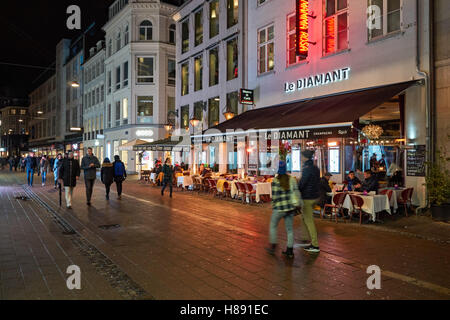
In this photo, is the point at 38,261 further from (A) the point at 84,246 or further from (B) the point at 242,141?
(B) the point at 242,141

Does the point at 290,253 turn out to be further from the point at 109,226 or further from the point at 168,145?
the point at 168,145

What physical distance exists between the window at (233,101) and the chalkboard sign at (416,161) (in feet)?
35.2

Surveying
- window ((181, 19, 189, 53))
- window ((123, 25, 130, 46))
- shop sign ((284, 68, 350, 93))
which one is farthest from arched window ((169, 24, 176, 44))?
shop sign ((284, 68, 350, 93))

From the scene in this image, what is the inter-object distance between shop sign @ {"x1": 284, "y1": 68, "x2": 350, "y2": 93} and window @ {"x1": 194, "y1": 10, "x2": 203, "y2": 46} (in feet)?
33.0

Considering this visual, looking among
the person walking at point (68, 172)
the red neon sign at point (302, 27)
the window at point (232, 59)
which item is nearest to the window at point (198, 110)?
the window at point (232, 59)

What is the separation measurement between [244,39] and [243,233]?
14.1m

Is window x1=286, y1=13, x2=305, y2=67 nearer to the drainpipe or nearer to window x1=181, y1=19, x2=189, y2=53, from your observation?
the drainpipe

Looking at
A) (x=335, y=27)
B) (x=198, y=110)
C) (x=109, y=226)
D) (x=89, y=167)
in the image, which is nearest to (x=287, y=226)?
(x=109, y=226)

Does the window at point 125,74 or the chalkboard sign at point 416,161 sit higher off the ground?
the window at point 125,74

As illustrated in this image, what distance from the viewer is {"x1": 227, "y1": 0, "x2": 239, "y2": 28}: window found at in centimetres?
2036

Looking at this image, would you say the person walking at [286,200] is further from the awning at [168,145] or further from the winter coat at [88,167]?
the awning at [168,145]

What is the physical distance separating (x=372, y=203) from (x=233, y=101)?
1267 centimetres

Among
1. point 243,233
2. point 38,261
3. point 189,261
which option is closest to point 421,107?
point 243,233

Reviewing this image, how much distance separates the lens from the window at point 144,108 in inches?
1262
